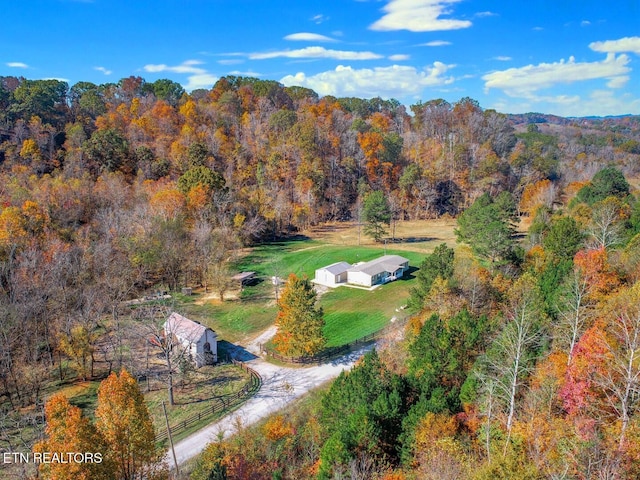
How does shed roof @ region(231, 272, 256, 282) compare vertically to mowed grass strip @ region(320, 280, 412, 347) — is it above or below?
above

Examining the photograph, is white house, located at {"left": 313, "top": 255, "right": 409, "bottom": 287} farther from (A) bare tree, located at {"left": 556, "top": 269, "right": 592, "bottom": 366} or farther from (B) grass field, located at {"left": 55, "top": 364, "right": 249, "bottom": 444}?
(A) bare tree, located at {"left": 556, "top": 269, "right": 592, "bottom": 366}

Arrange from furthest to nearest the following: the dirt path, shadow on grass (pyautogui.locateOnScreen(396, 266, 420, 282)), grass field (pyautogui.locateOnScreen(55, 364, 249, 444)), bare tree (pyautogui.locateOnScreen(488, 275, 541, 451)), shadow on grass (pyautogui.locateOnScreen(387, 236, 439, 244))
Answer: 1. shadow on grass (pyautogui.locateOnScreen(387, 236, 439, 244))
2. shadow on grass (pyautogui.locateOnScreen(396, 266, 420, 282))
3. grass field (pyautogui.locateOnScreen(55, 364, 249, 444))
4. the dirt path
5. bare tree (pyautogui.locateOnScreen(488, 275, 541, 451))

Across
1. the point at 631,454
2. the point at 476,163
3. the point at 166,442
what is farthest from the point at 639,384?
the point at 476,163

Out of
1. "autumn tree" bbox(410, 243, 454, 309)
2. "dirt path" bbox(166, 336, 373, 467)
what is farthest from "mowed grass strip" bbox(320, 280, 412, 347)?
"autumn tree" bbox(410, 243, 454, 309)

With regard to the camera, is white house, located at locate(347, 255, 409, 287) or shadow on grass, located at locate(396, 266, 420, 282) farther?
shadow on grass, located at locate(396, 266, 420, 282)

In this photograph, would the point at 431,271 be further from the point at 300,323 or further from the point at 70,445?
the point at 70,445

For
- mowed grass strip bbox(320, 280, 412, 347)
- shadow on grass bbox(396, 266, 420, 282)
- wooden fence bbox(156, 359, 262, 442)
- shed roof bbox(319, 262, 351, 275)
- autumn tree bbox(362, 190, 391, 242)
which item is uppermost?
autumn tree bbox(362, 190, 391, 242)

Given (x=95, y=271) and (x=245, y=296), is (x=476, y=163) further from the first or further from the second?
(x=95, y=271)
